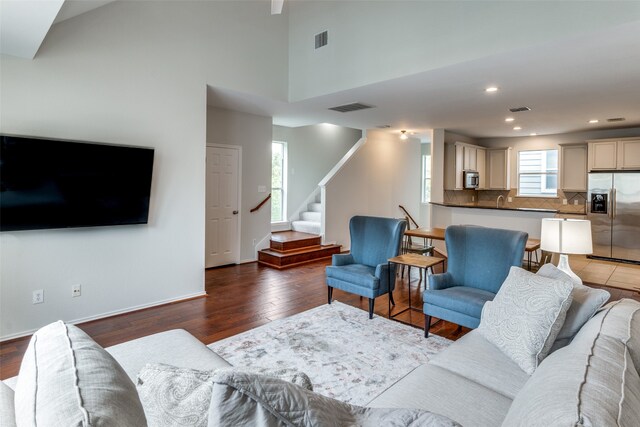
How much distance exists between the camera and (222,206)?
6.12 metres

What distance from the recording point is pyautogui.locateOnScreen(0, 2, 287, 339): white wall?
335cm

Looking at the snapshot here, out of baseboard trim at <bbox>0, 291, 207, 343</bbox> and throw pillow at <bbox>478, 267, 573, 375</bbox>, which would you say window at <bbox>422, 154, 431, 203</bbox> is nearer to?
baseboard trim at <bbox>0, 291, 207, 343</bbox>

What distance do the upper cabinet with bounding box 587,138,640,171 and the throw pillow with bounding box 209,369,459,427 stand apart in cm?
804

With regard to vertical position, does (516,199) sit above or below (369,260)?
above

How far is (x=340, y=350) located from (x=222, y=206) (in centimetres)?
376

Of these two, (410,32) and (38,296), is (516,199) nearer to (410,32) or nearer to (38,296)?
(410,32)

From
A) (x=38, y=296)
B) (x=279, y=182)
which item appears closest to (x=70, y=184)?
(x=38, y=296)

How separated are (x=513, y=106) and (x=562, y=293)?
14.2 feet

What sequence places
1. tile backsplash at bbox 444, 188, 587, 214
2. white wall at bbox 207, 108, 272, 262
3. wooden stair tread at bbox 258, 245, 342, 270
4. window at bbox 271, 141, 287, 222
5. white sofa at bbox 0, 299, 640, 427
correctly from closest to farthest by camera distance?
white sofa at bbox 0, 299, 640, 427, white wall at bbox 207, 108, 272, 262, wooden stair tread at bbox 258, 245, 342, 270, tile backsplash at bbox 444, 188, 587, 214, window at bbox 271, 141, 287, 222

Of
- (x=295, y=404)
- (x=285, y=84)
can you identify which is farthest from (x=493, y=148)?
(x=295, y=404)

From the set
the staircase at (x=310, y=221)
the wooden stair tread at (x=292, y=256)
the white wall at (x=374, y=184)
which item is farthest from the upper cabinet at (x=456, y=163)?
the wooden stair tread at (x=292, y=256)

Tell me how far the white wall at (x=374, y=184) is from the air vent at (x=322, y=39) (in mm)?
2737

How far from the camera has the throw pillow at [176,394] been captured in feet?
3.20

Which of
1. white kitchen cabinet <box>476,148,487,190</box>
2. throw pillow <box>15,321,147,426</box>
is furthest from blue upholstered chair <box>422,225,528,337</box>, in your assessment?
white kitchen cabinet <box>476,148,487,190</box>
